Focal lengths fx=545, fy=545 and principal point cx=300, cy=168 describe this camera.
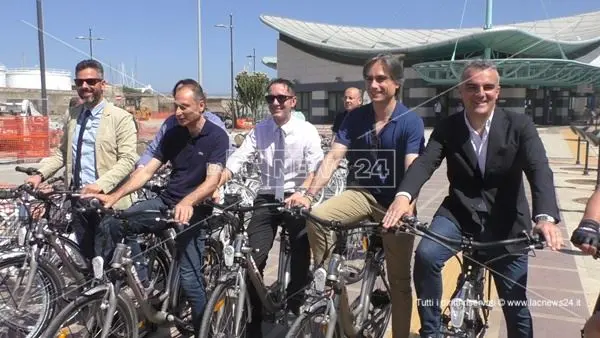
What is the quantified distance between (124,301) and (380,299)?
1.60m

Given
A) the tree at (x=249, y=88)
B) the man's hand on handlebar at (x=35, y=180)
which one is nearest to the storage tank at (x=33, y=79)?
the tree at (x=249, y=88)

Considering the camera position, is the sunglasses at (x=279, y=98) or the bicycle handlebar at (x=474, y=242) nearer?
the bicycle handlebar at (x=474, y=242)

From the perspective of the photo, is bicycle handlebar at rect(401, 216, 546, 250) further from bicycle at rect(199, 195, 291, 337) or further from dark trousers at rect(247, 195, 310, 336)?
dark trousers at rect(247, 195, 310, 336)

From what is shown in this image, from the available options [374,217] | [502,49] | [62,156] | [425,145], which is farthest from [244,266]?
[502,49]

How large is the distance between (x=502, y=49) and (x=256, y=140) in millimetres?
40705

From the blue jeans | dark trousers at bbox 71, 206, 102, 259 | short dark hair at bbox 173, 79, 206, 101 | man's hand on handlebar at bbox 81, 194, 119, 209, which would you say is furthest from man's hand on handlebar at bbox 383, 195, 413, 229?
dark trousers at bbox 71, 206, 102, 259

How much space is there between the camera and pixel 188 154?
3656mm

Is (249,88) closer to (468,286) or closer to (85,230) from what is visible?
(85,230)

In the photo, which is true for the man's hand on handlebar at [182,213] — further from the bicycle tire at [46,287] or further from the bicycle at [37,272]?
the bicycle tire at [46,287]

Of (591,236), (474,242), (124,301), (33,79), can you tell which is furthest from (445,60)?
(591,236)

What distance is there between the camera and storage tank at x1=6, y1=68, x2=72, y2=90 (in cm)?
3299

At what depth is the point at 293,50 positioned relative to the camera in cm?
5519

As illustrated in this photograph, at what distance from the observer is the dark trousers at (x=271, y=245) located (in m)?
3.59

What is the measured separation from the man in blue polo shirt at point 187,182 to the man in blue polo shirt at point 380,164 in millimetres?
719
